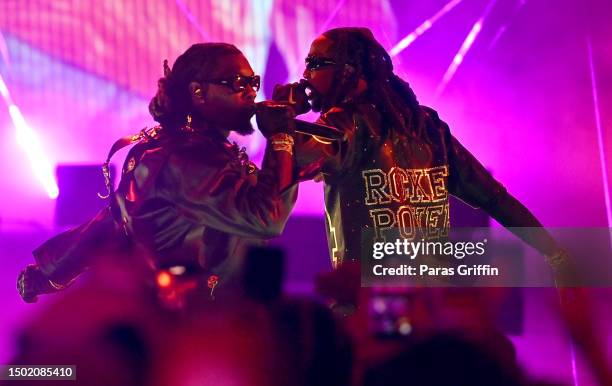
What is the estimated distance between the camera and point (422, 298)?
2.95m

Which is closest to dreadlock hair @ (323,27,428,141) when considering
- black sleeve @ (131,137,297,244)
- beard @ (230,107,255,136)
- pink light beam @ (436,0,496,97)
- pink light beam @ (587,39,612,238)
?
beard @ (230,107,255,136)

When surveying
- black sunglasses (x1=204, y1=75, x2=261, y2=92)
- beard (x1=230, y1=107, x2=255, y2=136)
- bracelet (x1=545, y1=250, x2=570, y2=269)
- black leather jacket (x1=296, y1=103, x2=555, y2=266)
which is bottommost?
bracelet (x1=545, y1=250, x2=570, y2=269)

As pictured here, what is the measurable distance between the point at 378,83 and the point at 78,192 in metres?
1.46

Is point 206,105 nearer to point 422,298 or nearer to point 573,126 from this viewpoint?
point 422,298

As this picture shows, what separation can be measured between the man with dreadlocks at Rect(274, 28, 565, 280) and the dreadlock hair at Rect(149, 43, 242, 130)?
0.35 m

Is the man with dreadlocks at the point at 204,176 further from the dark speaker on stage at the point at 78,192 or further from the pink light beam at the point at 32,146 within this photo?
the pink light beam at the point at 32,146

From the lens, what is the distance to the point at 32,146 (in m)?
3.72

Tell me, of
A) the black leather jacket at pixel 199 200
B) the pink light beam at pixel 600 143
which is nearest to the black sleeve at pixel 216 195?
the black leather jacket at pixel 199 200

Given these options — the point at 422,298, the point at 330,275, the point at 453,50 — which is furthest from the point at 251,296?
the point at 453,50

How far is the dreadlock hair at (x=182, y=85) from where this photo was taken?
2.90 m

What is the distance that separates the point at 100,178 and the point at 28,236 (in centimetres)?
44

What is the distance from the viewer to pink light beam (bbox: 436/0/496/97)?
12.3 feet

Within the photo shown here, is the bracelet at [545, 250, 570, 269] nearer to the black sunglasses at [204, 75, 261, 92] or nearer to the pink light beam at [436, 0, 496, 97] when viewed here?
the pink light beam at [436, 0, 496, 97]

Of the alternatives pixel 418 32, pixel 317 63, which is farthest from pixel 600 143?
pixel 317 63
